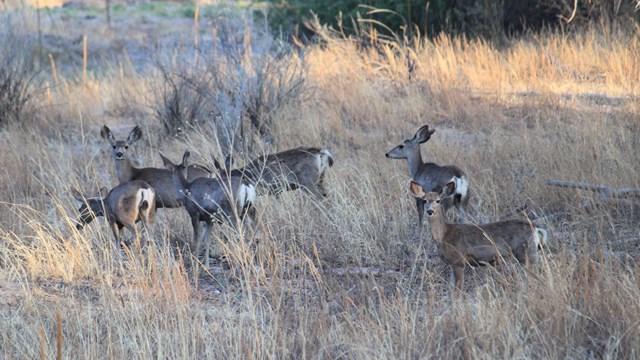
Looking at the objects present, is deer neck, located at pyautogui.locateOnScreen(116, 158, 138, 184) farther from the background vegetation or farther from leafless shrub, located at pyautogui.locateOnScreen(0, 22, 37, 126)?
the background vegetation

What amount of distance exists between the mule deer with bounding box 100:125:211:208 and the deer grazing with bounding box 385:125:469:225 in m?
2.06

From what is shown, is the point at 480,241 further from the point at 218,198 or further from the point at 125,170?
the point at 125,170

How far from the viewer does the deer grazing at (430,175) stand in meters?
8.27

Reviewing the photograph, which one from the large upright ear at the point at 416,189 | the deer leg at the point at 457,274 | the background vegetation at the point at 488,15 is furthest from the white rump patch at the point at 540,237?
the background vegetation at the point at 488,15

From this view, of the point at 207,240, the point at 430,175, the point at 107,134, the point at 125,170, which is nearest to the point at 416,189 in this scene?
the point at 430,175

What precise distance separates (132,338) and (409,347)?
70.1 inches

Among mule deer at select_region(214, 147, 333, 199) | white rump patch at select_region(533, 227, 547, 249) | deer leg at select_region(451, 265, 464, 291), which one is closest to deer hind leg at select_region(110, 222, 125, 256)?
mule deer at select_region(214, 147, 333, 199)

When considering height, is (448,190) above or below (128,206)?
above

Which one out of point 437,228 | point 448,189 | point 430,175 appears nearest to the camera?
point 437,228

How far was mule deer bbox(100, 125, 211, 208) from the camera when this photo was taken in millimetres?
9117

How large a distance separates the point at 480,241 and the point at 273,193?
3006mm

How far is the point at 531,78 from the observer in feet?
45.7

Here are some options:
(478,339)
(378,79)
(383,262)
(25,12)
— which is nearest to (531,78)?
(378,79)

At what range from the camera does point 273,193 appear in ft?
30.9
